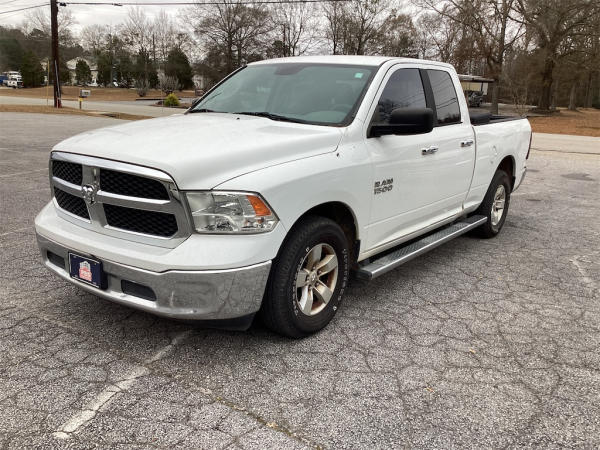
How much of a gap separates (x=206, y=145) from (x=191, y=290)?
0.86 m

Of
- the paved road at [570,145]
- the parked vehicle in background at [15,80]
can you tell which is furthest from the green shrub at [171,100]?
the parked vehicle in background at [15,80]

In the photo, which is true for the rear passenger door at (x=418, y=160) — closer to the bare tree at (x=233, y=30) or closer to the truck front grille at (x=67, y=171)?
the truck front grille at (x=67, y=171)

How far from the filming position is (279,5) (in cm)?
5447

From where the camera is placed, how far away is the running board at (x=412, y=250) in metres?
3.86

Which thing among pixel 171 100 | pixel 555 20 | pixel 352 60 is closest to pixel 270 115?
pixel 352 60

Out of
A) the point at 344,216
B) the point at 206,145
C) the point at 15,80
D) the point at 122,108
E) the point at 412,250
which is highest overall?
the point at 15,80

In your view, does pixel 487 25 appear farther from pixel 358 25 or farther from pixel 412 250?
pixel 412 250

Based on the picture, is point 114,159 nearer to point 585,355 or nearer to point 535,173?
point 585,355

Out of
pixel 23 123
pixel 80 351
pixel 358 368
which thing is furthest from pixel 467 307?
pixel 23 123

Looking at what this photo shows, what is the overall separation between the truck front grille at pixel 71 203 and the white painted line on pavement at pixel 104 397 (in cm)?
97

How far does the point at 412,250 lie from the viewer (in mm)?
4379

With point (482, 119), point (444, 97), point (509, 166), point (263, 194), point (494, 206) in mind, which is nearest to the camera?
point (263, 194)

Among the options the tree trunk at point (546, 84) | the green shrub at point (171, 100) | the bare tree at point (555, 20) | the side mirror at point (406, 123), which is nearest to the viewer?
the side mirror at point (406, 123)

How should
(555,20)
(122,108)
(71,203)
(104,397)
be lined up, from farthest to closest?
1. (555,20)
2. (122,108)
3. (71,203)
4. (104,397)
